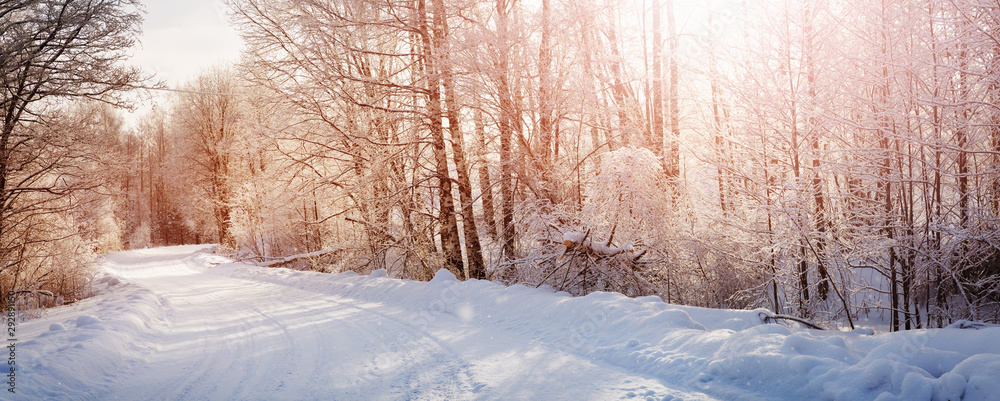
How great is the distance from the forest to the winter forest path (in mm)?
3335

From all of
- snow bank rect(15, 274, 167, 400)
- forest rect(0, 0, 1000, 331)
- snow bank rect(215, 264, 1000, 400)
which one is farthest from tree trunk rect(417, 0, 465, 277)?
snow bank rect(15, 274, 167, 400)

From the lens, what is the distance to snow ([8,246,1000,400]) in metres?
3.59

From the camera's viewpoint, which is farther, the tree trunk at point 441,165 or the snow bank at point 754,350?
the tree trunk at point 441,165

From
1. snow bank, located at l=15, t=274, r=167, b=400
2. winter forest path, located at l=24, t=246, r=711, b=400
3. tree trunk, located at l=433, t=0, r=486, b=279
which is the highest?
tree trunk, located at l=433, t=0, r=486, b=279

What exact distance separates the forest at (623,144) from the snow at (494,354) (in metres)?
2.60

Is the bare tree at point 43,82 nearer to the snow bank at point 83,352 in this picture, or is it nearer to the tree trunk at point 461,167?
the snow bank at point 83,352

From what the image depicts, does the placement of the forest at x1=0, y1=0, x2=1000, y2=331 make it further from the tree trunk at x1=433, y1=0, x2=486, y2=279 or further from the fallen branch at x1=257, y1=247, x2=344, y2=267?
the fallen branch at x1=257, y1=247, x2=344, y2=267

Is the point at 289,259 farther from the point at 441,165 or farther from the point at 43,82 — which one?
the point at 43,82

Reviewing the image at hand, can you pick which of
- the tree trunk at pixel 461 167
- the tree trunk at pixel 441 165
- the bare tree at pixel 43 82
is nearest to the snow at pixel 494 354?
the tree trunk at pixel 461 167

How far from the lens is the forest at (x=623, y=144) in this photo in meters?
6.59

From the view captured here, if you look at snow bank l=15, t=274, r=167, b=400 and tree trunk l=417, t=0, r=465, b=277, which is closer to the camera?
snow bank l=15, t=274, r=167, b=400

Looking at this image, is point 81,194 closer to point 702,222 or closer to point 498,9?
point 498,9

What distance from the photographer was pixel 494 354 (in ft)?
16.8

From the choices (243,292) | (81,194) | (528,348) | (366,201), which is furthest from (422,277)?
(81,194)
